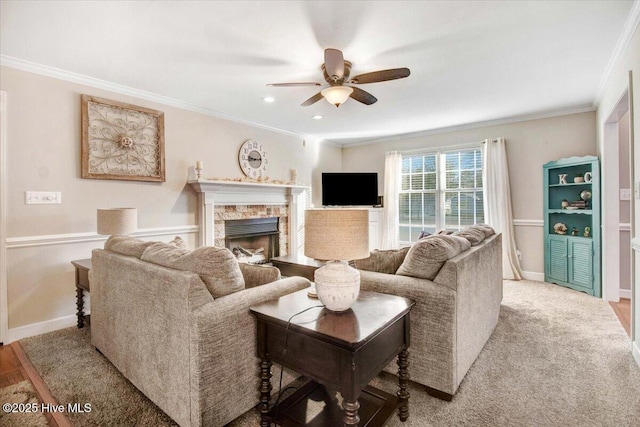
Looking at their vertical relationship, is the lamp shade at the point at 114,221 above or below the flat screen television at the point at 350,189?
below

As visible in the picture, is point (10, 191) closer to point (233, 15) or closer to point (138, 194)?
point (138, 194)

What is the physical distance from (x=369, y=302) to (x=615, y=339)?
239 cm

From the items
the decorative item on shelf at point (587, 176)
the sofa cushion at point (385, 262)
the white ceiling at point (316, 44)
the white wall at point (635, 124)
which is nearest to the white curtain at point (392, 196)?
the white ceiling at point (316, 44)

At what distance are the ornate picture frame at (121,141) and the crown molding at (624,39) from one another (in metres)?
4.17

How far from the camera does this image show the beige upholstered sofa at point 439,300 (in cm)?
173

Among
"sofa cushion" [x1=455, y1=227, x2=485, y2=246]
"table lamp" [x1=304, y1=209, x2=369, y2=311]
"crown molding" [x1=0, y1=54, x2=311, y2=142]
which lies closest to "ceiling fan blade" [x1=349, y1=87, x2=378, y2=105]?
"sofa cushion" [x1=455, y1=227, x2=485, y2=246]

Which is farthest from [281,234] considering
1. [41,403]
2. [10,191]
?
[41,403]

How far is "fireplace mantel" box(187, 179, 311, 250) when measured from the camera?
12.8 feet

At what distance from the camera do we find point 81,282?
271cm

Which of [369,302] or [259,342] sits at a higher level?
[369,302]

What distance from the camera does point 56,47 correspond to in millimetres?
2424

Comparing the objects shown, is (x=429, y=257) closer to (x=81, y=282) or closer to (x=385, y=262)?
(x=385, y=262)

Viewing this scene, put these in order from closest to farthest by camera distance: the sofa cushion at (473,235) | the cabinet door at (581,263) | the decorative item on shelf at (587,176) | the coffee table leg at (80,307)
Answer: the sofa cushion at (473,235)
the coffee table leg at (80,307)
the cabinet door at (581,263)
the decorative item on shelf at (587,176)

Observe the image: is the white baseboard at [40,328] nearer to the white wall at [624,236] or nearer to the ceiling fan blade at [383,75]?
the ceiling fan blade at [383,75]
